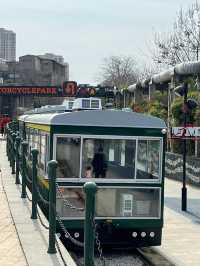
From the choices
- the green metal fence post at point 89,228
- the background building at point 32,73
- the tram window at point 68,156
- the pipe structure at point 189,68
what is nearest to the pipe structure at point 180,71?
the pipe structure at point 189,68

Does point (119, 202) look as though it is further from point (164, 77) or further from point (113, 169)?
point (164, 77)

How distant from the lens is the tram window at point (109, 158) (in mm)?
11266

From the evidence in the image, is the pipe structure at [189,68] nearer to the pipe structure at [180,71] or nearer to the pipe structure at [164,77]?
the pipe structure at [180,71]

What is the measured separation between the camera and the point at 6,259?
7754mm

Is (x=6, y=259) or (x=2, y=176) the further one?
(x=2, y=176)

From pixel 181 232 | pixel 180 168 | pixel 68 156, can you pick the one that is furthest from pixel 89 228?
pixel 180 168

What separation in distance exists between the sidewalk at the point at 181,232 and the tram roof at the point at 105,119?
2779mm

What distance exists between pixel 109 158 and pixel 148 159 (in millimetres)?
819

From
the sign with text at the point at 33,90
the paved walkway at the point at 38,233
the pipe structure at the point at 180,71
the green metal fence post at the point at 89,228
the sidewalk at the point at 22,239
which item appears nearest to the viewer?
the green metal fence post at the point at 89,228

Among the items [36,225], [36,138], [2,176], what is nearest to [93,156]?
[36,225]

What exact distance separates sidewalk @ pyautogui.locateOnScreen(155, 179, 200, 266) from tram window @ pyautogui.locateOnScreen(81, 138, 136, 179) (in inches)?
83.7

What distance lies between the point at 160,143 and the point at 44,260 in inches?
184

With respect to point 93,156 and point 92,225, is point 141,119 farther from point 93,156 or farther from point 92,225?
point 92,225

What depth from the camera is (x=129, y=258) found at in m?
11.9
